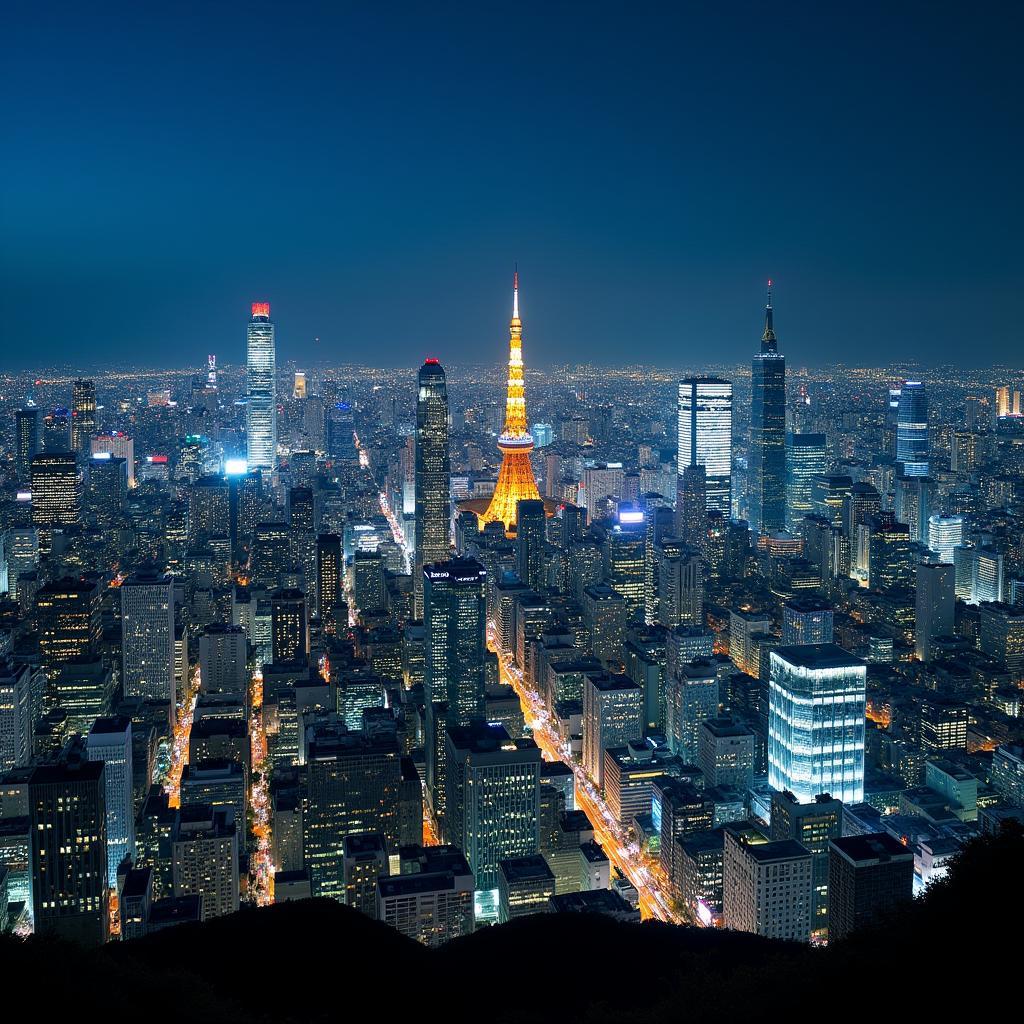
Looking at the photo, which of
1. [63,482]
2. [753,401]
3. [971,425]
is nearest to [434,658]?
[63,482]

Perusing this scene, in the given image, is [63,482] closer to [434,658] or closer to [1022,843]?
[434,658]

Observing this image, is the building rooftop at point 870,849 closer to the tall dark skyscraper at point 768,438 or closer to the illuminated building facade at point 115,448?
the tall dark skyscraper at point 768,438

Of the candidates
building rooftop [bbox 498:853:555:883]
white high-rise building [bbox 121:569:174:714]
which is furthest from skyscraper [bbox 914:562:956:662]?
white high-rise building [bbox 121:569:174:714]

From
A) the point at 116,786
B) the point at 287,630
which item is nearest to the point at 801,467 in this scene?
the point at 287,630

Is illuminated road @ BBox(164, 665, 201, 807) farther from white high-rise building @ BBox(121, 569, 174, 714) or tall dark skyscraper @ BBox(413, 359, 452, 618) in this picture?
tall dark skyscraper @ BBox(413, 359, 452, 618)

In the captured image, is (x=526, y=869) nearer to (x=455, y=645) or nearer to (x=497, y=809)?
(x=497, y=809)
